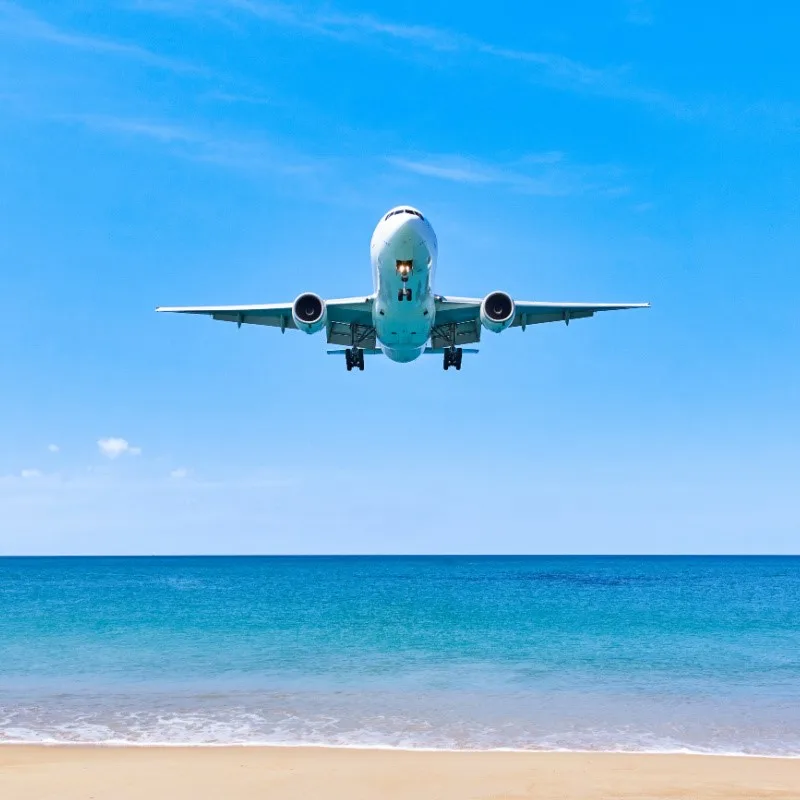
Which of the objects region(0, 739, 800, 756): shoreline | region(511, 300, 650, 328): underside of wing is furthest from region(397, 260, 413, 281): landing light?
region(0, 739, 800, 756): shoreline

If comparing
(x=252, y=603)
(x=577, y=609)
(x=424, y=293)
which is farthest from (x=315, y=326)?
A: (x=252, y=603)

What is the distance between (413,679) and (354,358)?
12061mm

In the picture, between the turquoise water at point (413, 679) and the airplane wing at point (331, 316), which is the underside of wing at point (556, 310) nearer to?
the airplane wing at point (331, 316)

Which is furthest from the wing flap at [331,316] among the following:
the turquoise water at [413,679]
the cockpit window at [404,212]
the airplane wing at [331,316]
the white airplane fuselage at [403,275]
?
the turquoise water at [413,679]

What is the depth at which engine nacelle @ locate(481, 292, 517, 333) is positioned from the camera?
25.2 metres

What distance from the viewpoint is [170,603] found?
77.9m

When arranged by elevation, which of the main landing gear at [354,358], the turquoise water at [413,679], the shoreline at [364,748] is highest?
the main landing gear at [354,358]

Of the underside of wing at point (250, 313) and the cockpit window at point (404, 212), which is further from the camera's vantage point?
the underside of wing at point (250, 313)

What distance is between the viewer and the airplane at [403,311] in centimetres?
2228

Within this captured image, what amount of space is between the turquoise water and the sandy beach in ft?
5.27

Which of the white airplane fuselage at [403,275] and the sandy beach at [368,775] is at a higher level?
the white airplane fuselage at [403,275]

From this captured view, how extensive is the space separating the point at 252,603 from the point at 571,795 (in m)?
65.7

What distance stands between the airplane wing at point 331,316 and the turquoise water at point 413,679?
12490mm

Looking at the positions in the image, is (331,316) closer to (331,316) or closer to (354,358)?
(331,316)
